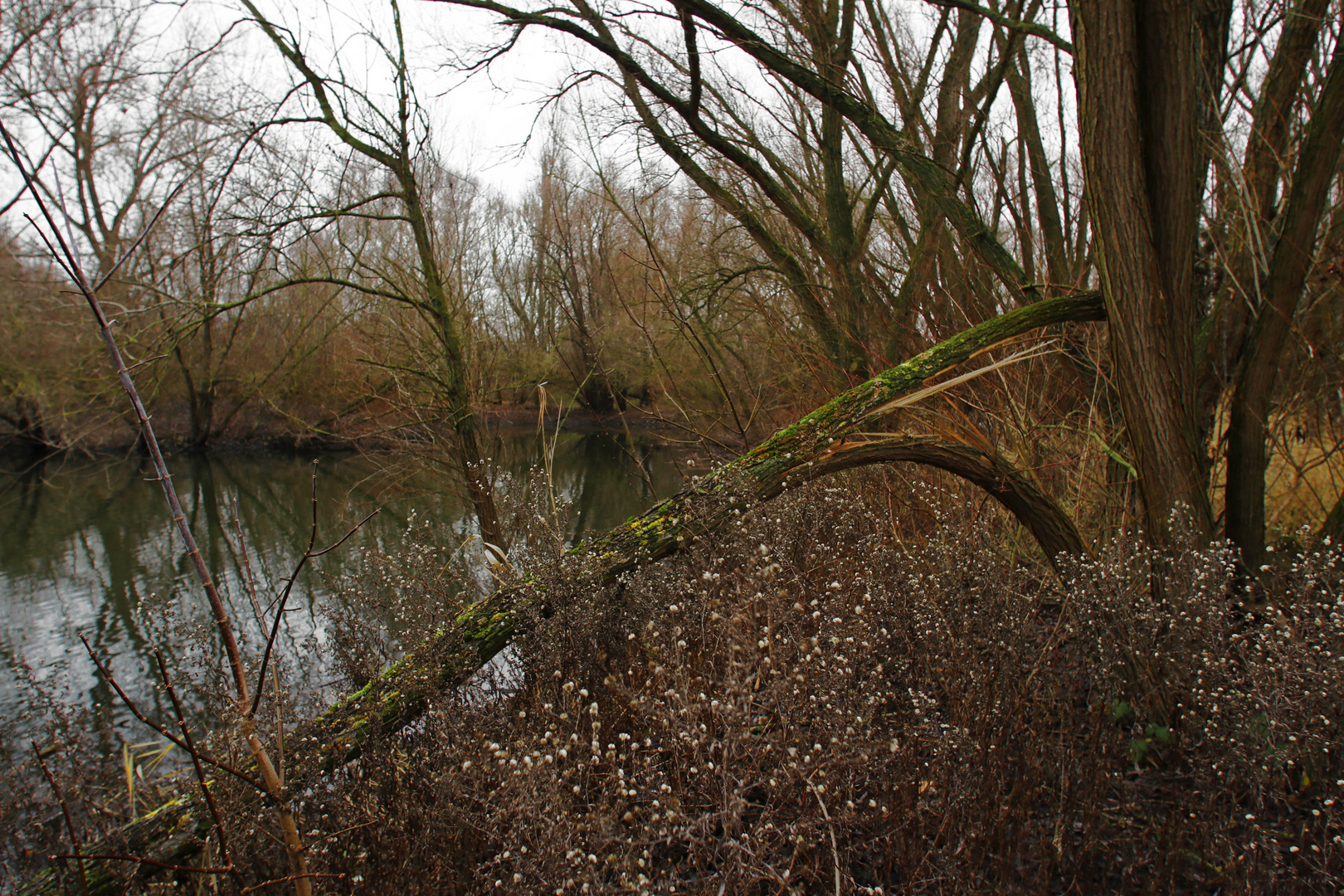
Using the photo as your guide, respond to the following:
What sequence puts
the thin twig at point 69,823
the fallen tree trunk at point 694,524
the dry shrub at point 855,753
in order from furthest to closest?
the fallen tree trunk at point 694,524
the dry shrub at point 855,753
the thin twig at point 69,823

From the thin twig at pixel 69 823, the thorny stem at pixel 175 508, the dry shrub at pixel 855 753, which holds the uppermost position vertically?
the thorny stem at pixel 175 508

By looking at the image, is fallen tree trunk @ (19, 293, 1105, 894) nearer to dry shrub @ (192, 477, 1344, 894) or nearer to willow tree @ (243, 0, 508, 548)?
dry shrub @ (192, 477, 1344, 894)

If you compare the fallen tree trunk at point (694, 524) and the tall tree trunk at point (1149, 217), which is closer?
the fallen tree trunk at point (694, 524)

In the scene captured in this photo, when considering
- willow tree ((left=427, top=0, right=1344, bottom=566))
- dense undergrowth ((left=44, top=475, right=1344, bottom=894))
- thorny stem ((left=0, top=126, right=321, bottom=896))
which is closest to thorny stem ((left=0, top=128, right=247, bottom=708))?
thorny stem ((left=0, top=126, right=321, bottom=896))

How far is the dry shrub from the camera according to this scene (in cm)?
202

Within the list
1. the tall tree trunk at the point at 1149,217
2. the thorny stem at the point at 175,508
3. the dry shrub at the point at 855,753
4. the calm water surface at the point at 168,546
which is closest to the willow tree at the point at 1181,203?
the tall tree trunk at the point at 1149,217

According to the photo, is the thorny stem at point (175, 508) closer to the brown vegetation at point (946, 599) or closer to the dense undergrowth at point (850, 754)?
the brown vegetation at point (946, 599)

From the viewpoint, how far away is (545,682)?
2.60m

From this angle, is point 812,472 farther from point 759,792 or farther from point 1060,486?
point 1060,486

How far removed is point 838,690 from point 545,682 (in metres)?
1.00

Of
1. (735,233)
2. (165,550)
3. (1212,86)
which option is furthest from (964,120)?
(165,550)

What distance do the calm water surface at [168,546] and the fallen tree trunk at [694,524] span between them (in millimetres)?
563

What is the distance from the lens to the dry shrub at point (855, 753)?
79.5 inches

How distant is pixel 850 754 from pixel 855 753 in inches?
1.2
